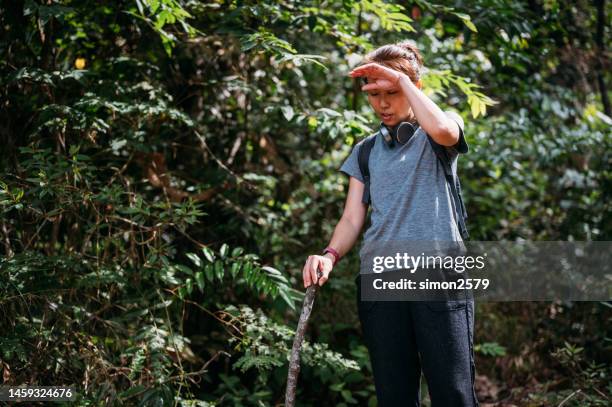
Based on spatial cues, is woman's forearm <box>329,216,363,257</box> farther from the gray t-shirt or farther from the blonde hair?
the blonde hair

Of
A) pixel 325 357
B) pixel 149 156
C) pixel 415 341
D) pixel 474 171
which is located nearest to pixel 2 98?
pixel 149 156

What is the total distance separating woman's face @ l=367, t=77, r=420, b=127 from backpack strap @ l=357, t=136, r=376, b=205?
15cm

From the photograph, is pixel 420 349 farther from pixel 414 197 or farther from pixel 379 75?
pixel 379 75

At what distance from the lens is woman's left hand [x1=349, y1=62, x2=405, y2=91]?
2.13 meters

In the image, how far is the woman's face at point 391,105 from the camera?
2.26 metres

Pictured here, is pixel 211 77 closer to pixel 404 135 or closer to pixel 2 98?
pixel 2 98

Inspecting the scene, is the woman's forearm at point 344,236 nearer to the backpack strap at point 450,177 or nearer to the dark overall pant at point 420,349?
the dark overall pant at point 420,349

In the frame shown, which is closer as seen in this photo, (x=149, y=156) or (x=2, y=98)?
(x=2, y=98)

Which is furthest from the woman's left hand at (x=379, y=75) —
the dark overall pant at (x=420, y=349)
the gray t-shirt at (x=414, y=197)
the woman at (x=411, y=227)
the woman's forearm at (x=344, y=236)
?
the dark overall pant at (x=420, y=349)

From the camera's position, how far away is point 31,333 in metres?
2.86

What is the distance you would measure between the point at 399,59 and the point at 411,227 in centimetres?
62

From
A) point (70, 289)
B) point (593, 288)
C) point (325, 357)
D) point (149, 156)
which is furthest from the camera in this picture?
point (593, 288)

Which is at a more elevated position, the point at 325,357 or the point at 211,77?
the point at 211,77

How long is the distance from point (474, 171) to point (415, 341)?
12.3ft
